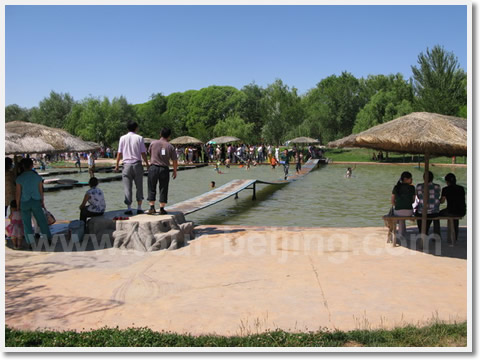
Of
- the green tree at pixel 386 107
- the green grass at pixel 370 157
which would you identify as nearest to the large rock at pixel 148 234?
the green grass at pixel 370 157

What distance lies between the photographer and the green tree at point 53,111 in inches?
2995

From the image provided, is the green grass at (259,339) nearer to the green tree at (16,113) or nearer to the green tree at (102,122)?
the green tree at (102,122)

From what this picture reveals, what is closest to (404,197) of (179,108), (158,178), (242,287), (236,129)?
(242,287)

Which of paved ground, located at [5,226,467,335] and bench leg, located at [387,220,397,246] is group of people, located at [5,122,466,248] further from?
paved ground, located at [5,226,467,335]

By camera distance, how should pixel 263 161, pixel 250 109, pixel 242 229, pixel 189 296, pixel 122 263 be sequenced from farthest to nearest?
pixel 250 109 < pixel 263 161 < pixel 242 229 < pixel 122 263 < pixel 189 296

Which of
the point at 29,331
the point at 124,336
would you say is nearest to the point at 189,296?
the point at 124,336

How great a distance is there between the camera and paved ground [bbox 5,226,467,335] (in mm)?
4871

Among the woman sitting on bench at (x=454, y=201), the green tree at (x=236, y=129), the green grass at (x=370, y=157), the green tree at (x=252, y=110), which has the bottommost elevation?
the woman sitting on bench at (x=454, y=201)

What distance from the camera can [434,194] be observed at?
8.42 m

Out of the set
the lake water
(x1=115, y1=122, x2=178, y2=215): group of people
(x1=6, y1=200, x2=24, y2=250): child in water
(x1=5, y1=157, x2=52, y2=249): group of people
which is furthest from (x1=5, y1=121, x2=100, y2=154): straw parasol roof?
the lake water

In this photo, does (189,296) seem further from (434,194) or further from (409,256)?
(434,194)

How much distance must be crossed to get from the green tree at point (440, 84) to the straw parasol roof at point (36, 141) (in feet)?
119

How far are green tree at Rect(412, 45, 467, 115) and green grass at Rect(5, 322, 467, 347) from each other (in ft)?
129

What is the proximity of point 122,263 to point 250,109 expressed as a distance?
7419cm
